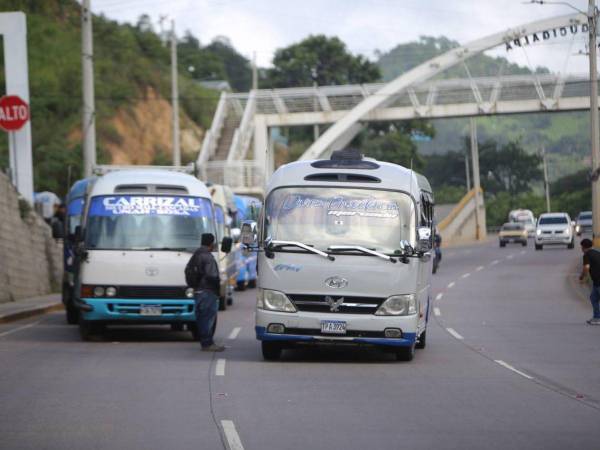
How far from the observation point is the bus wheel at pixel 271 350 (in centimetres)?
1697

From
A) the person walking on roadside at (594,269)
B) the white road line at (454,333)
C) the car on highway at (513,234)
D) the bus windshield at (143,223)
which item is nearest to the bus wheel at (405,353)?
the white road line at (454,333)

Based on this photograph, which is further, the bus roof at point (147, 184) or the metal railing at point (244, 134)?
the metal railing at point (244, 134)

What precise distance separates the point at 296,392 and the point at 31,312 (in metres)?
15.7

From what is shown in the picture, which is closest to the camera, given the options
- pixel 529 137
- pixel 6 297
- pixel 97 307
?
pixel 97 307

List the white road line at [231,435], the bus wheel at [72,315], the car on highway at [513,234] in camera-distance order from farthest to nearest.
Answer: the car on highway at [513,234]
the bus wheel at [72,315]
the white road line at [231,435]

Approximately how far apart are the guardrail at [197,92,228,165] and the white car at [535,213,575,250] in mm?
18271

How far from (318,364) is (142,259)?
451cm

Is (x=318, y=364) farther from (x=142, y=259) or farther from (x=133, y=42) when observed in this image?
(x=133, y=42)

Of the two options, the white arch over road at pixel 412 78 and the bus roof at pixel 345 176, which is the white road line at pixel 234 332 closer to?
the bus roof at pixel 345 176

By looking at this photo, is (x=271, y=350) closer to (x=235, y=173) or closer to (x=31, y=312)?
(x=31, y=312)

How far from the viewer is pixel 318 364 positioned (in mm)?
16875

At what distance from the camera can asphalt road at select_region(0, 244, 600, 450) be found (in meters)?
10.4

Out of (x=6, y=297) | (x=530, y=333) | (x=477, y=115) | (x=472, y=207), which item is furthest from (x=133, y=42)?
(x=530, y=333)

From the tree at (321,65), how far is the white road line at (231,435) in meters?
82.3
